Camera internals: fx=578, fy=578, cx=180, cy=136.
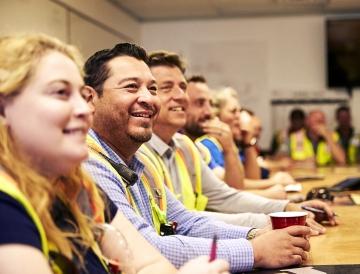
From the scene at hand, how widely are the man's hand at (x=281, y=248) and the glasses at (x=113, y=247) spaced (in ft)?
1.51

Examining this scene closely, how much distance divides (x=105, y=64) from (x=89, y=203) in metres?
0.72

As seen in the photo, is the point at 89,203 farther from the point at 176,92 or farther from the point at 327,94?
the point at 327,94

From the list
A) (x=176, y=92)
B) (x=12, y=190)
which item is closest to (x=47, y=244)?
(x=12, y=190)

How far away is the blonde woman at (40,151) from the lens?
0.85 meters

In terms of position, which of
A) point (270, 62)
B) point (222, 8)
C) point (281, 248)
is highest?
point (222, 8)

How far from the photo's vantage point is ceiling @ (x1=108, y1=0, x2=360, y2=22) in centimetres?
685

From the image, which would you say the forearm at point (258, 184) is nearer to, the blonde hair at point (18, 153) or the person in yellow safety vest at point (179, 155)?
the person in yellow safety vest at point (179, 155)

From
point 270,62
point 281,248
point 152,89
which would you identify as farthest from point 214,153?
point 270,62

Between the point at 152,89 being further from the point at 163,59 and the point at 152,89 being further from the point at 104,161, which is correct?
the point at 163,59

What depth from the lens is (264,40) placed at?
7.68m

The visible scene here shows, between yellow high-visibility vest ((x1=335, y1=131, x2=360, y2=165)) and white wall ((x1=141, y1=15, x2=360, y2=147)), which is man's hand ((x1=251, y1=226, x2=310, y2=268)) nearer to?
yellow high-visibility vest ((x1=335, y1=131, x2=360, y2=165))

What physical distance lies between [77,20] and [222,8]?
2.22 metres

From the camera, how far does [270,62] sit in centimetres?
768

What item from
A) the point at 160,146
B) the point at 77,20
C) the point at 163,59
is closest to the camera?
the point at 160,146
